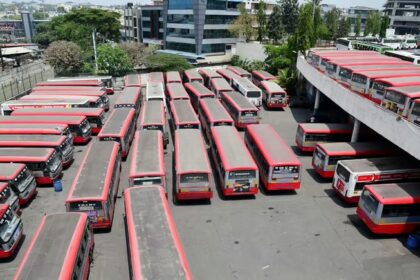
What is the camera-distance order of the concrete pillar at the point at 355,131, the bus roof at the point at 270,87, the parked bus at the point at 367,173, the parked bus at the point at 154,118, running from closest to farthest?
1. the parked bus at the point at 367,173
2. the concrete pillar at the point at 355,131
3. the parked bus at the point at 154,118
4. the bus roof at the point at 270,87

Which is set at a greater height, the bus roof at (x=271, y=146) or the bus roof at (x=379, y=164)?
the bus roof at (x=271, y=146)

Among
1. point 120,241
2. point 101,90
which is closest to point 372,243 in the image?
point 120,241

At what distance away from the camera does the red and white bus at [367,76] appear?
78.7 feet

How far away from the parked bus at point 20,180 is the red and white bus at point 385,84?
22.0 meters

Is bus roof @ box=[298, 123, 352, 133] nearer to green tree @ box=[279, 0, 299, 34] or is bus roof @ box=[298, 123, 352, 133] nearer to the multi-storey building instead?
green tree @ box=[279, 0, 299, 34]

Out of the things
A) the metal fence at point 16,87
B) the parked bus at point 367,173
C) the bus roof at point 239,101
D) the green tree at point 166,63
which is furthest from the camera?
the green tree at point 166,63

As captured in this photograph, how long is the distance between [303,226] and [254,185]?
343 centimetres

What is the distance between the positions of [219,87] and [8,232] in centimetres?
2643

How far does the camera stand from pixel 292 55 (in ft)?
151

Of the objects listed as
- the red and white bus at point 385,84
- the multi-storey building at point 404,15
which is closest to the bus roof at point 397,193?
the red and white bus at point 385,84

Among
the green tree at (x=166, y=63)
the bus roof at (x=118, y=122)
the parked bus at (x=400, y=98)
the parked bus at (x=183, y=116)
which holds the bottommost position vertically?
the bus roof at (x=118, y=122)

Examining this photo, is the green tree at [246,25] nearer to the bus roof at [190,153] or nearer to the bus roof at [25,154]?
the bus roof at [190,153]

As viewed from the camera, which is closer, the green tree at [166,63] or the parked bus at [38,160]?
the parked bus at [38,160]

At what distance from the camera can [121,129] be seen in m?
24.9
